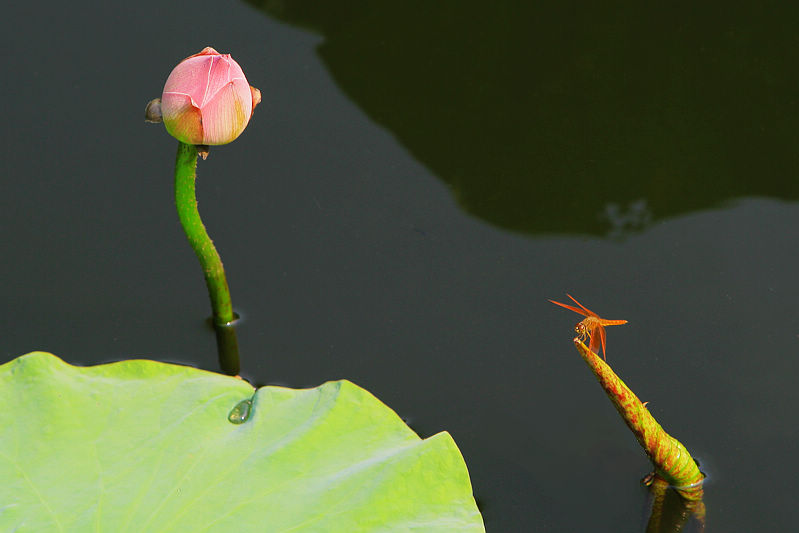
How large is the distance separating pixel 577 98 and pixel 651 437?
2.91 feet

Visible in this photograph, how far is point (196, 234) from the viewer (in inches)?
46.9

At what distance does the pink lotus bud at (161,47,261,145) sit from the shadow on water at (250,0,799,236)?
2.09ft

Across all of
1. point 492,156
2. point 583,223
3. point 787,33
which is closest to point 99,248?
point 492,156

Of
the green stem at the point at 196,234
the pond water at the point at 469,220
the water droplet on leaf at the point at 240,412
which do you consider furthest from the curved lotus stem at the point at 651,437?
the green stem at the point at 196,234

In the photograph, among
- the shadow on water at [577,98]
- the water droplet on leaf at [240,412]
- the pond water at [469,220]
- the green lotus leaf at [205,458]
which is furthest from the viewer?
the shadow on water at [577,98]

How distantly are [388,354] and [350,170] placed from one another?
0.44 metres

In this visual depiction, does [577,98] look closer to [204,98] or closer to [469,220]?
[469,220]

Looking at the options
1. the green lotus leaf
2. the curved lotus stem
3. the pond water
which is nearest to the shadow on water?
the pond water

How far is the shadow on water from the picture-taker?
1523mm

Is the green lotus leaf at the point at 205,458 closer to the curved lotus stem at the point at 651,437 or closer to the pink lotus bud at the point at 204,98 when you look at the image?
the curved lotus stem at the point at 651,437

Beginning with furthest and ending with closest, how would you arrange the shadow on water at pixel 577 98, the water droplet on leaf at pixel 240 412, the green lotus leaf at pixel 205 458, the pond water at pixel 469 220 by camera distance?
the shadow on water at pixel 577 98
the pond water at pixel 469 220
the water droplet on leaf at pixel 240 412
the green lotus leaf at pixel 205 458

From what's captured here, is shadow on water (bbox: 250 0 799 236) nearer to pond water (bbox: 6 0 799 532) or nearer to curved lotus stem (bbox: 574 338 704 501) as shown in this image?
pond water (bbox: 6 0 799 532)

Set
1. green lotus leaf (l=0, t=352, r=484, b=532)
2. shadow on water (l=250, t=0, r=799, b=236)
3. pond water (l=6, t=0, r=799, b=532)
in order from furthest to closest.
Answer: shadow on water (l=250, t=0, r=799, b=236), pond water (l=6, t=0, r=799, b=532), green lotus leaf (l=0, t=352, r=484, b=532)

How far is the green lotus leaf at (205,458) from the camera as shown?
0.94 m
